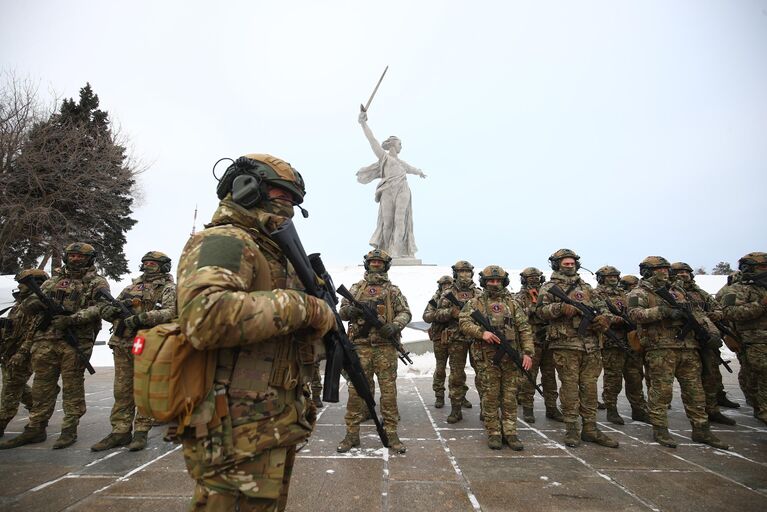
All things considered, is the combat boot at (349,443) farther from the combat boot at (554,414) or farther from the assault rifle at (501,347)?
the combat boot at (554,414)

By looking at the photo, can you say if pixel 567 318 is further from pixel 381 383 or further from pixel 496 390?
pixel 381 383

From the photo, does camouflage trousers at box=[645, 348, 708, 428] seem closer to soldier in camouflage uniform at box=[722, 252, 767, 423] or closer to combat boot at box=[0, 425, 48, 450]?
soldier in camouflage uniform at box=[722, 252, 767, 423]

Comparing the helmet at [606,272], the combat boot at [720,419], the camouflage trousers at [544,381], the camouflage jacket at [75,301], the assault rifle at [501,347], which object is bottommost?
the combat boot at [720,419]

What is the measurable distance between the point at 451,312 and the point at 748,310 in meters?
4.06

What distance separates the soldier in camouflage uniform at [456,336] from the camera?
5703mm

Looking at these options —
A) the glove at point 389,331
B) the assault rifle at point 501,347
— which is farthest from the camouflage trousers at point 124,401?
the assault rifle at point 501,347

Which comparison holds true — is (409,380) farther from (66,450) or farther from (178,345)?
(178,345)

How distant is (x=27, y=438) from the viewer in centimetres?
444

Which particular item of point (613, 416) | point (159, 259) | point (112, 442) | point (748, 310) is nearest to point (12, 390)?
point (112, 442)

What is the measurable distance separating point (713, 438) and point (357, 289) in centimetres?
468

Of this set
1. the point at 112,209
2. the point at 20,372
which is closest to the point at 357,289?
the point at 20,372

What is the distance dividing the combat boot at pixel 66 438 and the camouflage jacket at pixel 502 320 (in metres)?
4.90

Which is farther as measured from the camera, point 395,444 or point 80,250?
point 80,250

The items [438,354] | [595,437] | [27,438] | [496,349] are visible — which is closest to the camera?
[27,438]
